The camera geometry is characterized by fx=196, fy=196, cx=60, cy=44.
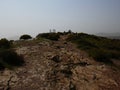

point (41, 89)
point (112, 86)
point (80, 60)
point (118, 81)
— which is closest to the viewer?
point (41, 89)

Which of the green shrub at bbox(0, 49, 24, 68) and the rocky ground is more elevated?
the green shrub at bbox(0, 49, 24, 68)

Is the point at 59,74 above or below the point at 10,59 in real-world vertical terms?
below

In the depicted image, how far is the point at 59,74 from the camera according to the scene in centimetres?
1233

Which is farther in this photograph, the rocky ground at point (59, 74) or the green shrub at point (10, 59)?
the green shrub at point (10, 59)

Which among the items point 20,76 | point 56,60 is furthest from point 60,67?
point 20,76

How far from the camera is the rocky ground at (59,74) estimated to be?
424 inches

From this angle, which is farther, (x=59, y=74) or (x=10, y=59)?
(x=10, y=59)

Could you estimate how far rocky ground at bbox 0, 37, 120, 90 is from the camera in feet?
35.4

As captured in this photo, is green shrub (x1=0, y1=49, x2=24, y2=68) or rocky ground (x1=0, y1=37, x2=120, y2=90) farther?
green shrub (x1=0, y1=49, x2=24, y2=68)

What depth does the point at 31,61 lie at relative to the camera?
1440 centimetres

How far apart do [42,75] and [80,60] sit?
4.37 m

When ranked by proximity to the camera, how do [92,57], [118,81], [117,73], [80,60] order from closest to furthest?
[118,81] → [117,73] → [80,60] → [92,57]

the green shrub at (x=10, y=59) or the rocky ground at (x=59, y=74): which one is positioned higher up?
the green shrub at (x=10, y=59)

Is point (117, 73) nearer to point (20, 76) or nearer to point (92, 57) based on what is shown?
point (92, 57)
